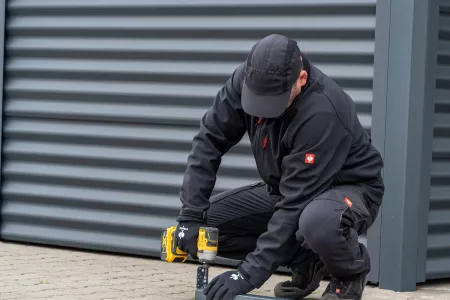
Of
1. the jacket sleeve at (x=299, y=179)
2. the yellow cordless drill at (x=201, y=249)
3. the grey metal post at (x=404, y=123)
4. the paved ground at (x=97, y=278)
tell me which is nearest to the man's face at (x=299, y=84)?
the jacket sleeve at (x=299, y=179)

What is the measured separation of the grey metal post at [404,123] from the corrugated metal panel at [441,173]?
0.15 m

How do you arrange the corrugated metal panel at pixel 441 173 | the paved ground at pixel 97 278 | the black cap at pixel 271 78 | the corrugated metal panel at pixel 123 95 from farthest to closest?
the corrugated metal panel at pixel 123 95 < the corrugated metal panel at pixel 441 173 < the paved ground at pixel 97 278 < the black cap at pixel 271 78

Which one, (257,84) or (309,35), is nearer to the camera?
(257,84)

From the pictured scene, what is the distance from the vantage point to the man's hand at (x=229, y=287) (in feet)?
14.1

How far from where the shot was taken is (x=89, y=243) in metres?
6.54

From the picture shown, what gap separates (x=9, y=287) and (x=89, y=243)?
4.59ft

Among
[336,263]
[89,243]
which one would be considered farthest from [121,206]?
[336,263]

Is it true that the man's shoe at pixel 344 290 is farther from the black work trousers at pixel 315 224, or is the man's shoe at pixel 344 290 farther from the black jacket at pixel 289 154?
the black jacket at pixel 289 154

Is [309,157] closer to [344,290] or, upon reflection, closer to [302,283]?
[344,290]

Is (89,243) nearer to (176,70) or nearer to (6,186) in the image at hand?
(6,186)

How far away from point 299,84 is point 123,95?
225 cm

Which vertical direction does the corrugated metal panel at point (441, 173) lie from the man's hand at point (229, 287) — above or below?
above

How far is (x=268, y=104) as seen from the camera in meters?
4.25

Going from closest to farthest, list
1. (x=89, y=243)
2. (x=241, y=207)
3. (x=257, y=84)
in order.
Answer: (x=257, y=84)
(x=241, y=207)
(x=89, y=243)
